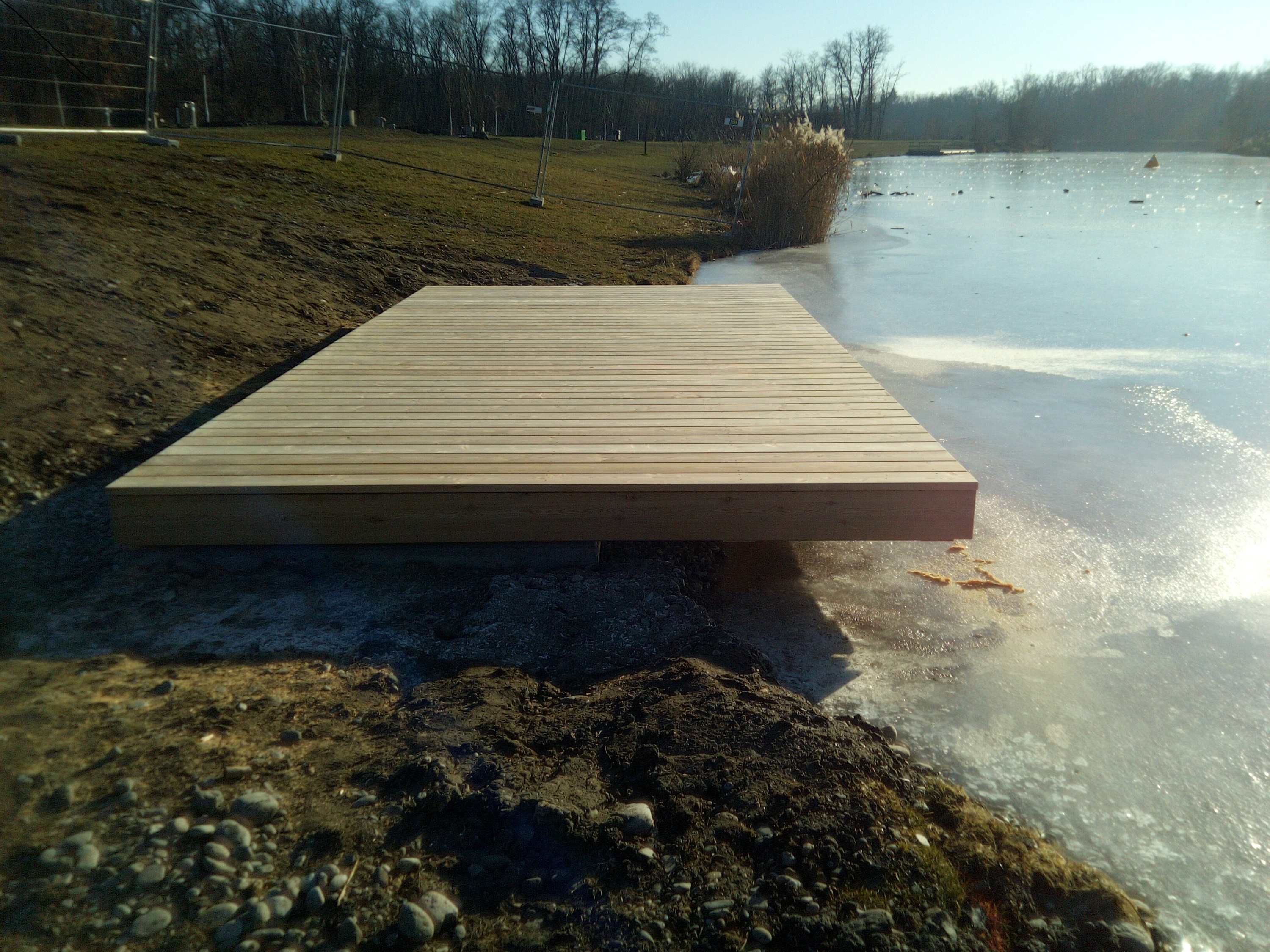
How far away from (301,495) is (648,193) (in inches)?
502

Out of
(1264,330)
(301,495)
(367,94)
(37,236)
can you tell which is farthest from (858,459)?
(367,94)

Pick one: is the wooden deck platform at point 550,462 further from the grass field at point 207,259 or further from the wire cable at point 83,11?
the wire cable at point 83,11

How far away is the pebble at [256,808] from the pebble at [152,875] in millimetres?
130

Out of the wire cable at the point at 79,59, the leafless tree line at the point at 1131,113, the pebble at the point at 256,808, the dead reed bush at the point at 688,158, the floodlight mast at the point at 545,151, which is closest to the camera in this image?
the pebble at the point at 256,808

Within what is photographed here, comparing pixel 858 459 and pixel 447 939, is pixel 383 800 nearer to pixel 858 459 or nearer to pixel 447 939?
pixel 447 939

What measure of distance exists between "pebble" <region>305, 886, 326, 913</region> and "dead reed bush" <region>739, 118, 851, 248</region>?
9.52 meters

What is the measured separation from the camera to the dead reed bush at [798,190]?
32.2ft

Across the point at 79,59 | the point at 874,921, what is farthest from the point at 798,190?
the point at 874,921

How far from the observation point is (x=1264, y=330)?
5691 millimetres

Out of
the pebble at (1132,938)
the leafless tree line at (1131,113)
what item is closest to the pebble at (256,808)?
the pebble at (1132,938)

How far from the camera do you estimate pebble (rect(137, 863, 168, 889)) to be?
121 centimetres

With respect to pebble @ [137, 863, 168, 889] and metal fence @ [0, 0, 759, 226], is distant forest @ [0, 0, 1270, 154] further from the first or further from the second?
pebble @ [137, 863, 168, 889]

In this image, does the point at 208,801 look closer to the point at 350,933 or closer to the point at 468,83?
the point at 350,933

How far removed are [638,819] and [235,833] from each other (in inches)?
25.5
